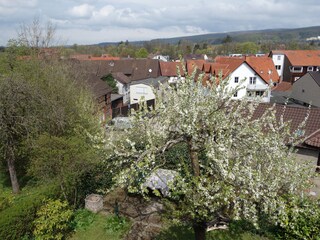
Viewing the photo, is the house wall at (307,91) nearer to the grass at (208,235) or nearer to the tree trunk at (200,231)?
the grass at (208,235)

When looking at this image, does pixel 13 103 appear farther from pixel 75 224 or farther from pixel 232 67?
pixel 232 67

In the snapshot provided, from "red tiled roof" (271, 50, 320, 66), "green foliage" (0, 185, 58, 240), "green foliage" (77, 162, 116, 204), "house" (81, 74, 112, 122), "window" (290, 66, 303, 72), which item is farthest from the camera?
"window" (290, 66, 303, 72)

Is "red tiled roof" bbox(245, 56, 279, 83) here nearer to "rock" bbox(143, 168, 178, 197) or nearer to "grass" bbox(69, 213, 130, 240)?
"rock" bbox(143, 168, 178, 197)

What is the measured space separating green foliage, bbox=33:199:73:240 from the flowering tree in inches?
164

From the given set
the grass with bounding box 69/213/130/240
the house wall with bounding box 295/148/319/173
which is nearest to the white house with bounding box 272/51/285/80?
the house wall with bounding box 295/148/319/173

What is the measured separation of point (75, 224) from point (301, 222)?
28.3 feet

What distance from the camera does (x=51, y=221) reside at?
383 inches

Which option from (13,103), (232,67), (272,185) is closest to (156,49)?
(232,67)

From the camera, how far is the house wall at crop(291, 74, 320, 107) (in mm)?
30772

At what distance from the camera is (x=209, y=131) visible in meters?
7.30

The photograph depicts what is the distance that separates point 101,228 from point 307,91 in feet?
100

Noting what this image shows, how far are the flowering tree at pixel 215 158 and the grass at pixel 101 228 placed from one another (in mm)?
4271

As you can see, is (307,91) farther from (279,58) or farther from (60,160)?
(60,160)

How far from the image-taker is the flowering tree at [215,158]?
20.6 ft
